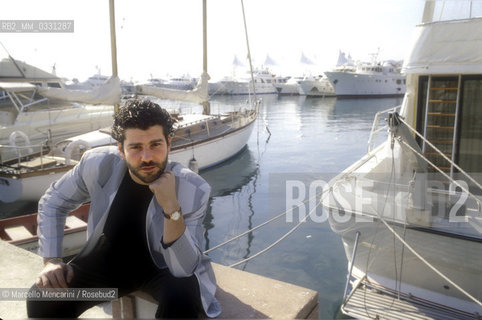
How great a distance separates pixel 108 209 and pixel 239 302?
0.85 metres

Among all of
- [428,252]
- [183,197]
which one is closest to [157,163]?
[183,197]

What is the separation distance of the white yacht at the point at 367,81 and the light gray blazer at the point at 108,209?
59.5 meters

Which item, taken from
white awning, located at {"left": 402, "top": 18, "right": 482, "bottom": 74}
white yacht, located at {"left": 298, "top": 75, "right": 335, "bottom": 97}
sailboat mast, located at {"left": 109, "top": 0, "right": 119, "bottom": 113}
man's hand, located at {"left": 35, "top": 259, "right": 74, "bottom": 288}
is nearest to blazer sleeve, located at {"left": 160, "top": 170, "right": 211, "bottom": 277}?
man's hand, located at {"left": 35, "top": 259, "right": 74, "bottom": 288}

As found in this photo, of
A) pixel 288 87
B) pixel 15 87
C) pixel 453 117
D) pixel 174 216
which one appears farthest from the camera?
pixel 288 87

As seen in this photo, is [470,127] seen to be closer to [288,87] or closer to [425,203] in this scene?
[425,203]

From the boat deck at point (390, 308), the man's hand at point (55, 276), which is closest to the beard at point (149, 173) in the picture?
the man's hand at point (55, 276)

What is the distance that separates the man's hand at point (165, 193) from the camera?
1848 mm

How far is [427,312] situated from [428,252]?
0.88 m

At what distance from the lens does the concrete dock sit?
2.04 m

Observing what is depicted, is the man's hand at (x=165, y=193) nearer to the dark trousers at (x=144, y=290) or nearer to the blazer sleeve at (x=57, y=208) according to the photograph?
the dark trousers at (x=144, y=290)

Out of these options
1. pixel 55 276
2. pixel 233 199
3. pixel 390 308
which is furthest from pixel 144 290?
pixel 233 199

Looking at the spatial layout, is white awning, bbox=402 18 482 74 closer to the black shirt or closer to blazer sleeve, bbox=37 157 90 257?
the black shirt

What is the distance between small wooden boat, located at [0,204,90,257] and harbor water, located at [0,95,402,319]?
2.95 metres

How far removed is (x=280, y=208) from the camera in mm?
12281
